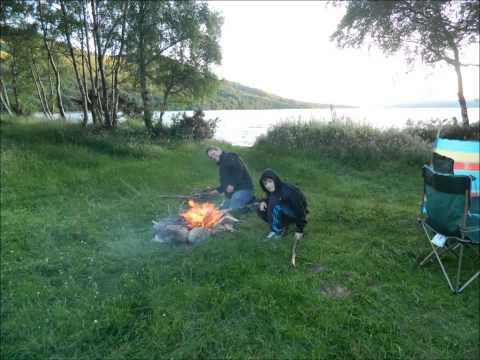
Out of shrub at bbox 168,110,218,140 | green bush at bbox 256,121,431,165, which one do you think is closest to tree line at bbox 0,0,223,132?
shrub at bbox 168,110,218,140

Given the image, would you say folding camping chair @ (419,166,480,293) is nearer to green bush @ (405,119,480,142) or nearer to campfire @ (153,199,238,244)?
campfire @ (153,199,238,244)

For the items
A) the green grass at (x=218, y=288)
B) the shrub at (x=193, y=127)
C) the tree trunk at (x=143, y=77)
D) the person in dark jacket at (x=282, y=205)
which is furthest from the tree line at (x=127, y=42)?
the person in dark jacket at (x=282, y=205)

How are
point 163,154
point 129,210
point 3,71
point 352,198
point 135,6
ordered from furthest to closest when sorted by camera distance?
point 3,71
point 135,6
point 163,154
point 352,198
point 129,210

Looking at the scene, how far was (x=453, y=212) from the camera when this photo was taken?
3471 mm

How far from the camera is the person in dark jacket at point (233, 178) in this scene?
599cm

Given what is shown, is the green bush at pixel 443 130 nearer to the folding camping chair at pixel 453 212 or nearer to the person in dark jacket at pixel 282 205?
the folding camping chair at pixel 453 212

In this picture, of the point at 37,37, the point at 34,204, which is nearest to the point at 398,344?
the point at 34,204

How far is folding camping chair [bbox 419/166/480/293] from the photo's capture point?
130 inches

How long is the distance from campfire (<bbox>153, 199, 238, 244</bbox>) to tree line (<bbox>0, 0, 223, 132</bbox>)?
9388mm

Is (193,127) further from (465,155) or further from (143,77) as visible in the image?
(465,155)

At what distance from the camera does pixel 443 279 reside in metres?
3.60

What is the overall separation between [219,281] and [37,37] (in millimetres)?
15679

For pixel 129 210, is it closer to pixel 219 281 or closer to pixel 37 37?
pixel 219 281

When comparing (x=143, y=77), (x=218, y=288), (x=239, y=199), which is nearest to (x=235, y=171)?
(x=239, y=199)
